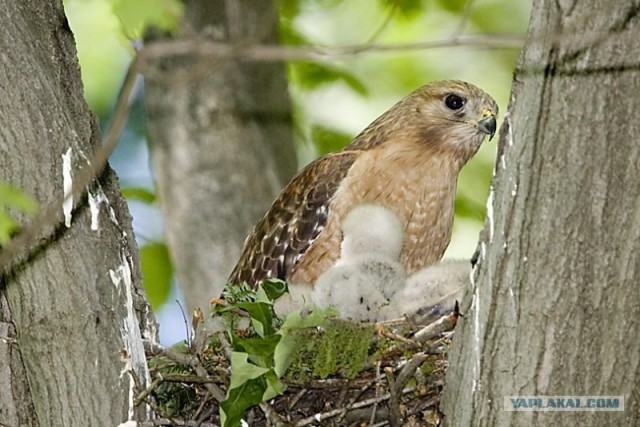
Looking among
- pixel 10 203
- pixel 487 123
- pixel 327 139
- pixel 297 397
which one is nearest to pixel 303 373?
pixel 297 397

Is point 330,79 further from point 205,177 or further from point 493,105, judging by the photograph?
→ point 493,105

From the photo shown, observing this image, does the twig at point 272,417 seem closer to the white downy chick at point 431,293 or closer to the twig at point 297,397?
the twig at point 297,397

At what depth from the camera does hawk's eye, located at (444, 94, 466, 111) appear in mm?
6203

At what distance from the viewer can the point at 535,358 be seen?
11.3ft

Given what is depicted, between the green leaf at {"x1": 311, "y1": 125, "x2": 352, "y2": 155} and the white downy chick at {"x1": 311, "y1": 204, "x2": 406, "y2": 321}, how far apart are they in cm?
248

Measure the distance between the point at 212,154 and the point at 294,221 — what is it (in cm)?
121

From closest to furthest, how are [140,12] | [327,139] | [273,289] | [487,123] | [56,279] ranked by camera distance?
[140,12], [56,279], [273,289], [487,123], [327,139]

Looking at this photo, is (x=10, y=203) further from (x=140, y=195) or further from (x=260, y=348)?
(x=140, y=195)

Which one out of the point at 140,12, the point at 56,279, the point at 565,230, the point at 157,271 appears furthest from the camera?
the point at 157,271

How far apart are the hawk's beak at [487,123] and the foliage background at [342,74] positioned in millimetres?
744

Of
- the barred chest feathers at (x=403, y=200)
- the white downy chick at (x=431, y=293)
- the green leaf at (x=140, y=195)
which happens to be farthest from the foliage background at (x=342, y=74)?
the white downy chick at (x=431, y=293)

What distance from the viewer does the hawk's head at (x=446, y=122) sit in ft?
20.1

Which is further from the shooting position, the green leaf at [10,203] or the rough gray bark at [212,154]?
the rough gray bark at [212,154]

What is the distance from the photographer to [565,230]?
3.35 meters
